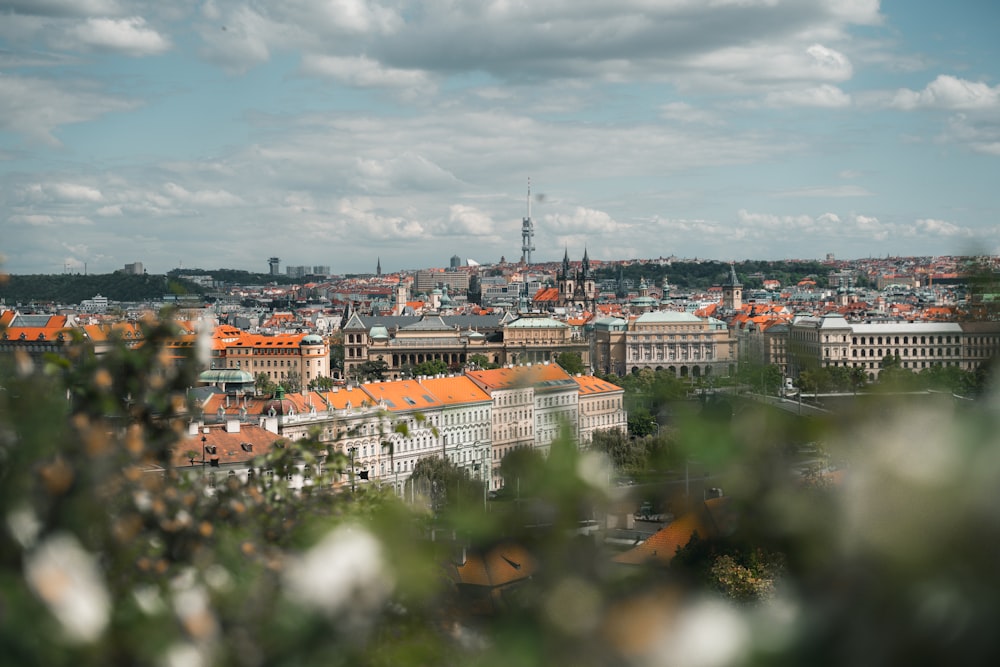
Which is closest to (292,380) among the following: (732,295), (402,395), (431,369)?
(431,369)

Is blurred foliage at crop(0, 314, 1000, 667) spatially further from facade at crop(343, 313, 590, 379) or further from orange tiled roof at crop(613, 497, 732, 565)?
facade at crop(343, 313, 590, 379)

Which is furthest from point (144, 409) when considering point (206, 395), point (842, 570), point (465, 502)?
point (206, 395)

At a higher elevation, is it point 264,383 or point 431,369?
point 431,369

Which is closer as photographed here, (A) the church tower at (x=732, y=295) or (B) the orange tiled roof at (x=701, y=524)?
(B) the orange tiled roof at (x=701, y=524)

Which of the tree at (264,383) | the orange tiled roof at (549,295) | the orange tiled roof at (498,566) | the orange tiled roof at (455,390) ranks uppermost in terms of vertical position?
the orange tiled roof at (498,566)

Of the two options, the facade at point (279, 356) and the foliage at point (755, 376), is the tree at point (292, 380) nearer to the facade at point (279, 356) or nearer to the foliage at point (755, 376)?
the facade at point (279, 356)

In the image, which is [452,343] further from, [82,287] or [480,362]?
[82,287]

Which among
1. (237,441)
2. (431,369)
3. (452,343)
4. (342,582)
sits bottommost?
(431,369)

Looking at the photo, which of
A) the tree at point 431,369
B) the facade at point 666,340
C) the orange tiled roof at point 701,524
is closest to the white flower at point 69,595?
the orange tiled roof at point 701,524
